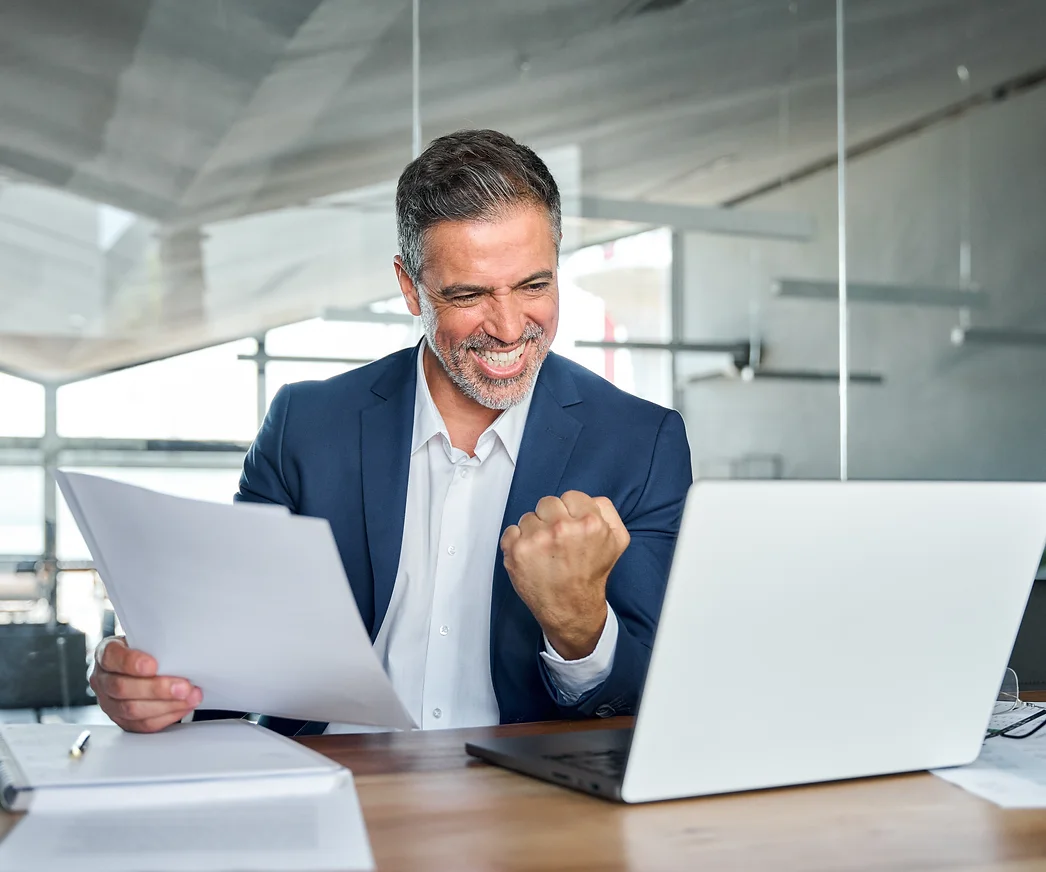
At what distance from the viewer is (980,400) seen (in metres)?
4.21

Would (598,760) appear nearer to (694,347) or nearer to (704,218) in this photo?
(694,347)

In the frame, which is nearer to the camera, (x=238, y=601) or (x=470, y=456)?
(x=238, y=601)

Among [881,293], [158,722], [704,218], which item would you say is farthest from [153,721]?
[881,293]

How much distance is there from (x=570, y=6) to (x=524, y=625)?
9.77ft

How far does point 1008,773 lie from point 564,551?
1.50 ft

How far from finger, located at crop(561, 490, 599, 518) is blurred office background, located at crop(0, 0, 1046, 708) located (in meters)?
2.50

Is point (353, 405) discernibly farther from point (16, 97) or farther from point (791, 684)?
point (16, 97)

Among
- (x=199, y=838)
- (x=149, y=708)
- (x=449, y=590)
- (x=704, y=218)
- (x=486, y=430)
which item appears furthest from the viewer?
(x=704, y=218)

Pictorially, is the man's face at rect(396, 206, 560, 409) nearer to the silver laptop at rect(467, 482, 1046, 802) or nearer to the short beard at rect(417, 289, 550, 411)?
the short beard at rect(417, 289, 550, 411)

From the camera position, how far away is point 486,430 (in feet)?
5.65

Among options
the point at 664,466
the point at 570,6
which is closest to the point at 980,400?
the point at 570,6

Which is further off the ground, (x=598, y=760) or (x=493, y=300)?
(x=493, y=300)

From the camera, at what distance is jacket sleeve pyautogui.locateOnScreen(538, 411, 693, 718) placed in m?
1.32

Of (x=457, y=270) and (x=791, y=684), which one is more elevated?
(x=457, y=270)
